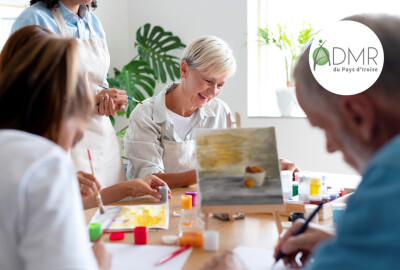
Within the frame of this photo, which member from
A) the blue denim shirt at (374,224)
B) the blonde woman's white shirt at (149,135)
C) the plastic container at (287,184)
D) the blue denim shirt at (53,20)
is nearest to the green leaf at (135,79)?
the blue denim shirt at (53,20)

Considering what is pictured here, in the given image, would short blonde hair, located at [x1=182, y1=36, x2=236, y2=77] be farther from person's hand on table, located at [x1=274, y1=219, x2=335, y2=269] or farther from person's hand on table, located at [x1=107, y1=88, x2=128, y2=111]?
person's hand on table, located at [x1=274, y1=219, x2=335, y2=269]

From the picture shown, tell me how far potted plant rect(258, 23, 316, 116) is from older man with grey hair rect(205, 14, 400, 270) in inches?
106

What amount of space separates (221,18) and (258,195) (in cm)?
282

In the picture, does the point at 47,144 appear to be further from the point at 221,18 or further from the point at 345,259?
the point at 221,18

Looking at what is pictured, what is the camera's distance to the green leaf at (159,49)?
14.6ft

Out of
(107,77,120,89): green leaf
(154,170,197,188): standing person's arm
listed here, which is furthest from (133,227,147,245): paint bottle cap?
(107,77,120,89): green leaf

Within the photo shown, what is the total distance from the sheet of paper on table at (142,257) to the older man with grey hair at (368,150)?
206 millimetres

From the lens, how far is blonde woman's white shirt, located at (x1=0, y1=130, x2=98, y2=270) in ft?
2.64

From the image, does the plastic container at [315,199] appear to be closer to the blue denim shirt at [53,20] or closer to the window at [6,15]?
the blue denim shirt at [53,20]

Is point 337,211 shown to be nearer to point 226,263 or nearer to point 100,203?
point 226,263

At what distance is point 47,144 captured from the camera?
2.83ft

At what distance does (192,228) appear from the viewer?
5.17ft

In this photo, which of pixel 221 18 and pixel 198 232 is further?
pixel 221 18

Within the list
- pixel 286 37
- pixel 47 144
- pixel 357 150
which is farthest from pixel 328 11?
pixel 47 144
